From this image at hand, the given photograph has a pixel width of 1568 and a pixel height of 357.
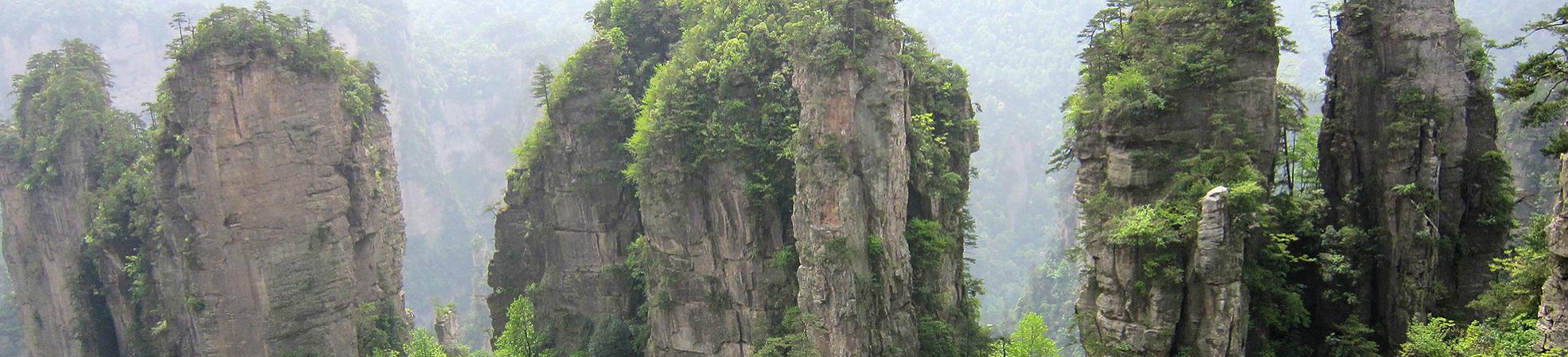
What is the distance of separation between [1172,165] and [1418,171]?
18.5 feet

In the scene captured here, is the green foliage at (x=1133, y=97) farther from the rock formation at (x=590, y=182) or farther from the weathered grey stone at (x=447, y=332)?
the weathered grey stone at (x=447, y=332)

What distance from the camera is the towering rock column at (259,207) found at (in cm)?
3731

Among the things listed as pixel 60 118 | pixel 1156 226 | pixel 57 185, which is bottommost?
pixel 1156 226

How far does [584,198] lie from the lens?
39062 mm

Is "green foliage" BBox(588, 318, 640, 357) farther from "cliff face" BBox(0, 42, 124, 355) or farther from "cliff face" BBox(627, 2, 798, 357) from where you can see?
"cliff face" BBox(0, 42, 124, 355)

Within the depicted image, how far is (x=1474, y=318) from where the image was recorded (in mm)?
23766

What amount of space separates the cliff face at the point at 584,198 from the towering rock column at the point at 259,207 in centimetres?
695

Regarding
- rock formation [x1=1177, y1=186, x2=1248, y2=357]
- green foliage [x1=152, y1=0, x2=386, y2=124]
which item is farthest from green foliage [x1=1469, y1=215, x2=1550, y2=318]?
green foliage [x1=152, y1=0, x2=386, y2=124]

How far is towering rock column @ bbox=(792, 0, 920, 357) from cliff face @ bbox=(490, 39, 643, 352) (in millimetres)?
10537

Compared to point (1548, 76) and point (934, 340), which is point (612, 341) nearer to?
point (934, 340)

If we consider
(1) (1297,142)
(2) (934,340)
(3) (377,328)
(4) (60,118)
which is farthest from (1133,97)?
(4) (60,118)

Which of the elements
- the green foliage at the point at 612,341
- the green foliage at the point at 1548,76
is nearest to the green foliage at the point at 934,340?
the green foliage at the point at 612,341

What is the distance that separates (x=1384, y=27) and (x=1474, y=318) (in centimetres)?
696

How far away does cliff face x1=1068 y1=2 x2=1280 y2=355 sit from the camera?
22172 mm
